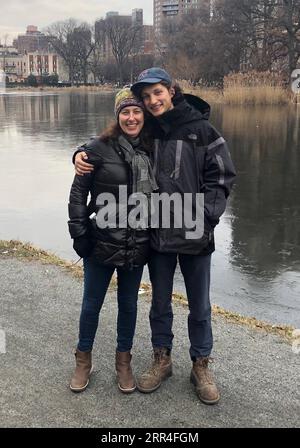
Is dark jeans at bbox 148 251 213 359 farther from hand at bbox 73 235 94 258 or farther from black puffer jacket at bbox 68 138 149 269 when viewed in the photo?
hand at bbox 73 235 94 258

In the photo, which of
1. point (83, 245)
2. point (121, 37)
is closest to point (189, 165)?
point (83, 245)

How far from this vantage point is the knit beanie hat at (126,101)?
3203mm

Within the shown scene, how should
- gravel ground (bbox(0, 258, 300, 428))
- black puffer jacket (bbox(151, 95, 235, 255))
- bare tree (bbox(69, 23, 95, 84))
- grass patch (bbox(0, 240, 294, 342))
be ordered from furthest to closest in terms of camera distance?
bare tree (bbox(69, 23, 95, 84)) → grass patch (bbox(0, 240, 294, 342)) → black puffer jacket (bbox(151, 95, 235, 255)) → gravel ground (bbox(0, 258, 300, 428))

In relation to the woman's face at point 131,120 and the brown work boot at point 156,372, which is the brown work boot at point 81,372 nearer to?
the brown work boot at point 156,372

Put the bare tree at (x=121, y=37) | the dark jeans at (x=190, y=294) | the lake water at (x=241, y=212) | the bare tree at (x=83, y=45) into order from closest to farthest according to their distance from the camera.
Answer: the dark jeans at (x=190, y=294) < the lake water at (x=241, y=212) < the bare tree at (x=121, y=37) < the bare tree at (x=83, y=45)

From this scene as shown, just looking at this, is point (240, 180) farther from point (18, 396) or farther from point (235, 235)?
Answer: point (18, 396)

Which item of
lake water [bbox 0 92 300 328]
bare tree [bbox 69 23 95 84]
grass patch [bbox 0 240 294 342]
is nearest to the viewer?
grass patch [bbox 0 240 294 342]

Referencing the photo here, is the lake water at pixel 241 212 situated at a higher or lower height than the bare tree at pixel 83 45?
lower

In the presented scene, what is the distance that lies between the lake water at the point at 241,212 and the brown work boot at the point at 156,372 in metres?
1.79

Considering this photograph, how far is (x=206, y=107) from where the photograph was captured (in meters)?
3.38

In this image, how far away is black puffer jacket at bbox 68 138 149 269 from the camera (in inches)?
127

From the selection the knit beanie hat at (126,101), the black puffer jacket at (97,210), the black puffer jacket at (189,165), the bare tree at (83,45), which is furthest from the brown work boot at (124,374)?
the bare tree at (83,45)

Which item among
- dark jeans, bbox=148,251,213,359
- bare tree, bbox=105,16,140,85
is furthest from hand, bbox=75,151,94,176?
bare tree, bbox=105,16,140,85

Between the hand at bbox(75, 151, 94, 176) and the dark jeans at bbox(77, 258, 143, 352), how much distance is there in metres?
0.58
